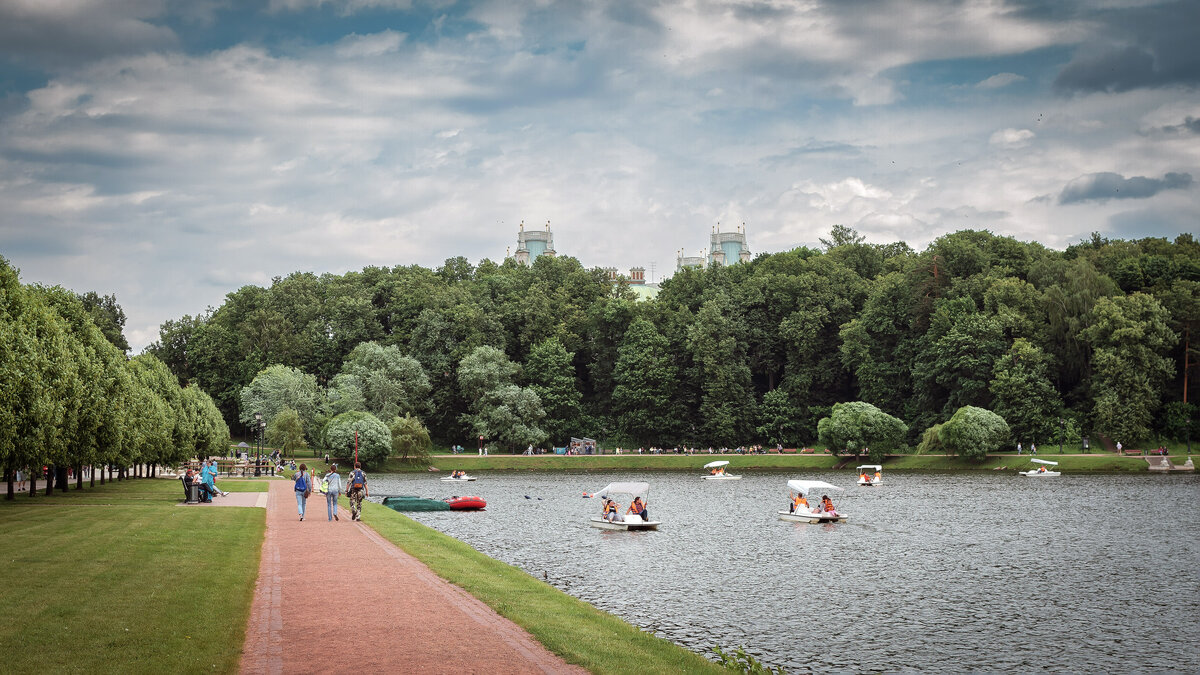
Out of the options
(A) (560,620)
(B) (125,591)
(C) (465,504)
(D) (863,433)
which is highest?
(D) (863,433)

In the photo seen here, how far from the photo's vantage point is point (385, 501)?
55531 mm

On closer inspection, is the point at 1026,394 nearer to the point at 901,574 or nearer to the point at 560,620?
the point at 901,574

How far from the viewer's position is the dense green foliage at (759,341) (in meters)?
93.6

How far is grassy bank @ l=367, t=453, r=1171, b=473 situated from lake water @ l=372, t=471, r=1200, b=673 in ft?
76.3

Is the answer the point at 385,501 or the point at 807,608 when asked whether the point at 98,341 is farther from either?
the point at 807,608

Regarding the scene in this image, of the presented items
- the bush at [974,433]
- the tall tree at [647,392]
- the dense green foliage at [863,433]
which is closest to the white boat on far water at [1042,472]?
the bush at [974,433]

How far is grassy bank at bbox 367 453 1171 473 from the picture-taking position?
277ft

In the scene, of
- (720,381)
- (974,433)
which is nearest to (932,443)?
(974,433)

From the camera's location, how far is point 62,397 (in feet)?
132

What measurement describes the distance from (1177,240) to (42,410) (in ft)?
367

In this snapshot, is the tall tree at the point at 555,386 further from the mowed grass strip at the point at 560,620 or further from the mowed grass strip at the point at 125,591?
the mowed grass strip at the point at 560,620

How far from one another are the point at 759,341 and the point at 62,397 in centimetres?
9285

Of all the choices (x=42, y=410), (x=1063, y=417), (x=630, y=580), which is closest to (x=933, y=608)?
(x=630, y=580)

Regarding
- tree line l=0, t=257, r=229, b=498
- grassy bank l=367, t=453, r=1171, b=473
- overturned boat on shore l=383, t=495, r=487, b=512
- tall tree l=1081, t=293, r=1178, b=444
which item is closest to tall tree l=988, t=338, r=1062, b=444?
tall tree l=1081, t=293, r=1178, b=444
